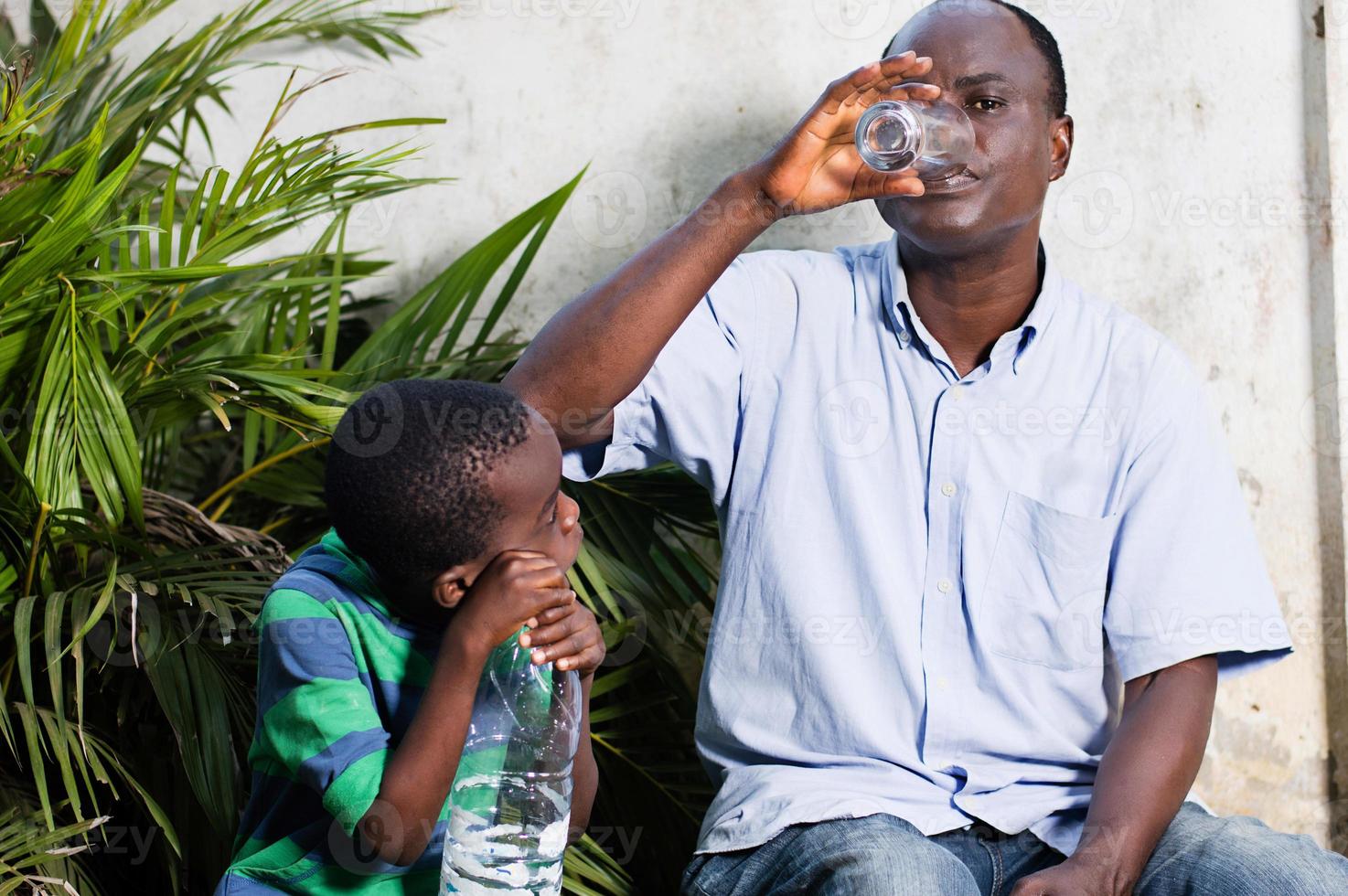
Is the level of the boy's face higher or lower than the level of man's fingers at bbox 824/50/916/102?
lower

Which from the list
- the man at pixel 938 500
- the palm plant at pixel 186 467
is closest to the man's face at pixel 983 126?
the man at pixel 938 500

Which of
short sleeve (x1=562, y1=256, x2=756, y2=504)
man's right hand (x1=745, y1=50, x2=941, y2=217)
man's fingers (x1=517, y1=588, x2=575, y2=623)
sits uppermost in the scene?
man's right hand (x1=745, y1=50, x2=941, y2=217)

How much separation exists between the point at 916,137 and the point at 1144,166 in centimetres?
79

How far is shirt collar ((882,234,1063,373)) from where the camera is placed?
1.86 m

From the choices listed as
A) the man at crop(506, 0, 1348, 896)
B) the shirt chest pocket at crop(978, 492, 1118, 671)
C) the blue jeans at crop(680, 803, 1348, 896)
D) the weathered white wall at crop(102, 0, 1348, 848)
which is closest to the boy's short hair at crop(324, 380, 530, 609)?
the man at crop(506, 0, 1348, 896)

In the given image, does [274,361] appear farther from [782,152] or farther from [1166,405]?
[1166,405]

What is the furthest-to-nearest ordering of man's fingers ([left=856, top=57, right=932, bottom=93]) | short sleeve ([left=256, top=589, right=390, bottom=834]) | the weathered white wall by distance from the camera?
the weathered white wall
man's fingers ([left=856, top=57, right=932, bottom=93])
short sleeve ([left=256, top=589, right=390, bottom=834])

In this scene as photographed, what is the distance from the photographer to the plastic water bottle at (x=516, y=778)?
131cm

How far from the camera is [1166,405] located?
184 cm

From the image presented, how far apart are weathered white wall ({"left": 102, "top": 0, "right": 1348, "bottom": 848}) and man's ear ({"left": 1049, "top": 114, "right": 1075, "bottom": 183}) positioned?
34 centimetres

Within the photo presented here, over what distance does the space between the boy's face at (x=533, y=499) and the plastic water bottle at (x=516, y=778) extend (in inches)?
3.4

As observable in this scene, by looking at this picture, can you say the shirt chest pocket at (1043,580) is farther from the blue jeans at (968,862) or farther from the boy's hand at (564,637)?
the boy's hand at (564,637)

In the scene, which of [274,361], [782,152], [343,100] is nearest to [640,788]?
[274,361]

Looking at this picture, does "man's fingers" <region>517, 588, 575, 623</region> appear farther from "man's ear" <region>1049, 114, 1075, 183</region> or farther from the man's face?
"man's ear" <region>1049, 114, 1075, 183</region>
